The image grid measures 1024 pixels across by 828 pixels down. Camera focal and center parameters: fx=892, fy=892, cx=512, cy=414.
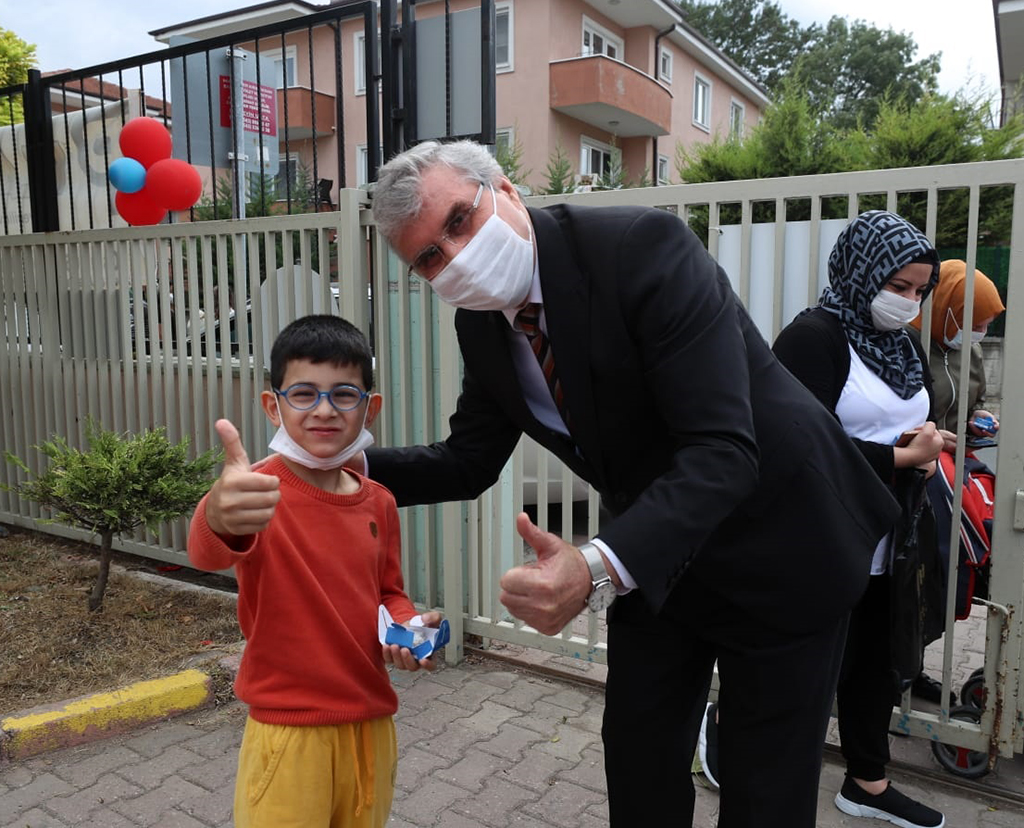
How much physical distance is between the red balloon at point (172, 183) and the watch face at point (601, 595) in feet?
15.3

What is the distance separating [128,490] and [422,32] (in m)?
2.60

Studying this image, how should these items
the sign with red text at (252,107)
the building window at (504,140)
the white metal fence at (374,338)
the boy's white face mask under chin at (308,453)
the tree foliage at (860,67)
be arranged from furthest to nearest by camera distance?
the tree foliage at (860,67), the building window at (504,140), the sign with red text at (252,107), the white metal fence at (374,338), the boy's white face mask under chin at (308,453)

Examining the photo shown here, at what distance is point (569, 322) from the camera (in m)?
1.71

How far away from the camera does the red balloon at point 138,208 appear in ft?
18.2

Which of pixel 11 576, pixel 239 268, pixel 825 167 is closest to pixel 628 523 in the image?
pixel 239 268

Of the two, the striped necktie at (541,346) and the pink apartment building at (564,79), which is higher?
the pink apartment building at (564,79)

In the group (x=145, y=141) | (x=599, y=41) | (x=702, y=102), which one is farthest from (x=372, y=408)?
(x=702, y=102)

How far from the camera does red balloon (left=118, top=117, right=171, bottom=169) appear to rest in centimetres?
538

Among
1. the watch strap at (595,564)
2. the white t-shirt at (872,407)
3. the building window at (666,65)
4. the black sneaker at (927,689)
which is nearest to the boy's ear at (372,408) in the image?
the watch strap at (595,564)

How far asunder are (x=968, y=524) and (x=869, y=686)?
2.20 ft

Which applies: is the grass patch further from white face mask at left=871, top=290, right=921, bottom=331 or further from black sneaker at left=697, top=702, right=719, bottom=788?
white face mask at left=871, top=290, right=921, bottom=331

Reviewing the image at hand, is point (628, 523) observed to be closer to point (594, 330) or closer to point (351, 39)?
point (594, 330)

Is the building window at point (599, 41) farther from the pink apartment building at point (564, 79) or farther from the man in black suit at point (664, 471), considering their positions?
the man in black suit at point (664, 471)

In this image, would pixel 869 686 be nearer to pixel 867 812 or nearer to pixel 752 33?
pixel 867 812
